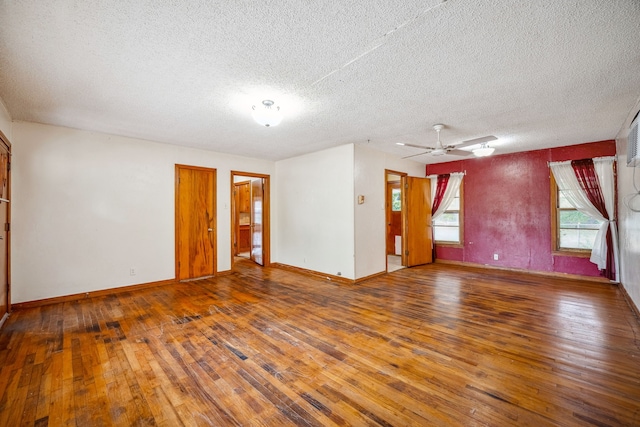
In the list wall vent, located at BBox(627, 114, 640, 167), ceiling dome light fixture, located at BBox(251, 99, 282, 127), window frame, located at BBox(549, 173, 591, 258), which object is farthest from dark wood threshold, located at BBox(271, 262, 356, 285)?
window frame, located at BBox(549, 173, 591, 258)

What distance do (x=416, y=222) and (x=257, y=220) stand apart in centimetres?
393

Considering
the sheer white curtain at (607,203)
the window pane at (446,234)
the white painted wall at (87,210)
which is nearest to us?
the white painted wall at (87,210)

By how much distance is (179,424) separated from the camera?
5.22ft

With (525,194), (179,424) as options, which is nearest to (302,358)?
(179,424)

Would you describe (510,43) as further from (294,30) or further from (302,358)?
(302,358)

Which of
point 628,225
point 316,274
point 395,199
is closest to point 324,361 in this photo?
point 316,274

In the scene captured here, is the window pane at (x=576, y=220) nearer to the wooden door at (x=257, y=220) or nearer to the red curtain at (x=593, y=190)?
the red curtain at (x=593, y=190)

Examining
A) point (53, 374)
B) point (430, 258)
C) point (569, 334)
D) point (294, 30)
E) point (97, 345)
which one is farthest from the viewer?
point (430, 258)

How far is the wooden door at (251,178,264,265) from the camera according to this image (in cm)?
645

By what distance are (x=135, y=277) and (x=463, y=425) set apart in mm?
4964

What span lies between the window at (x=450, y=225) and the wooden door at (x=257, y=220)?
4499 mm

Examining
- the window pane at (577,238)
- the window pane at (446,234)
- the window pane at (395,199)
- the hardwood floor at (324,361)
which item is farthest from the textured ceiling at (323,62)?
the window pane at (395,199)

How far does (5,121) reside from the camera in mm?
3270

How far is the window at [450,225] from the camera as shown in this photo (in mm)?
6465
